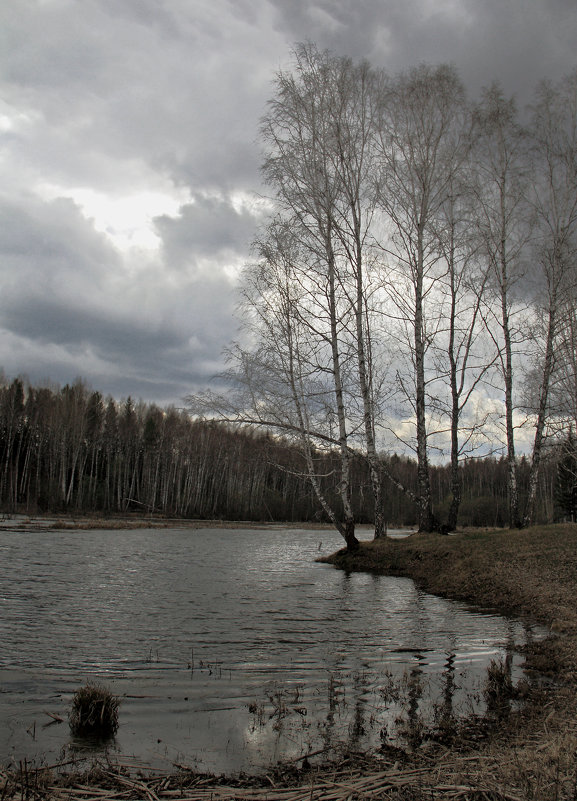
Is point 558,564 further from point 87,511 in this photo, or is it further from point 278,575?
point 87,511

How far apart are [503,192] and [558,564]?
15.4 meters

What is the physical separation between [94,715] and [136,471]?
73301 mm

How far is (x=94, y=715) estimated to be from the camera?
14.9ft

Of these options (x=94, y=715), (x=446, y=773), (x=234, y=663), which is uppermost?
(x=446, y=773)

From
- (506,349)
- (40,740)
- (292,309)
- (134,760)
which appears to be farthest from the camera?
(506,349)

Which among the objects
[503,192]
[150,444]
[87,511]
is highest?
[503,192]

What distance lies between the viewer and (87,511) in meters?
60.9

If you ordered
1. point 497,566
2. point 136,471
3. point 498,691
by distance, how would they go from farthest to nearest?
point 136,471 → point 497,566 → point 498,691

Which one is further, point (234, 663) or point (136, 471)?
point (136, 471)

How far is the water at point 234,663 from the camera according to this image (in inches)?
175

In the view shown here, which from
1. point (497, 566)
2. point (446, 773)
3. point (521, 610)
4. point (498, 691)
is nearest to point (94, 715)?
point (446, 773)

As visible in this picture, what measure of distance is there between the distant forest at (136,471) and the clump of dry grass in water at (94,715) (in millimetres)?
55720

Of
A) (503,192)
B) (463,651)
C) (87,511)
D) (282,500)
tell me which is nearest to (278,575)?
(463,651)

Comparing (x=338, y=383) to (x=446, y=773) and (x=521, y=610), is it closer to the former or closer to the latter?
(x=521, y=610)
